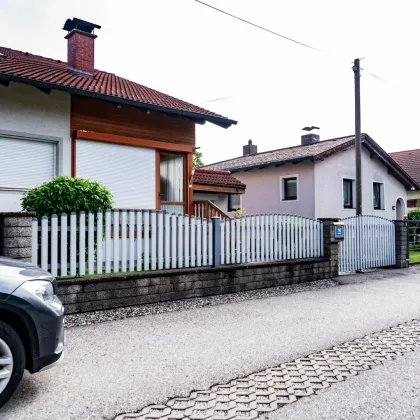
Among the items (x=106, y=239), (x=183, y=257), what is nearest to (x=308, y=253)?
(x=183, y=257)

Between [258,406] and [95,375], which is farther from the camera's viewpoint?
[95,375]

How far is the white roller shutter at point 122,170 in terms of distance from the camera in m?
9.49

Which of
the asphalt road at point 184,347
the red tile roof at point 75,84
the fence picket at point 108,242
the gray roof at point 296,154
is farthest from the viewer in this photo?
the gray roof at point 296,154

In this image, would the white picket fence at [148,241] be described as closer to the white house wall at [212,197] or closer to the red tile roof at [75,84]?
the red tile roof at [75,84]

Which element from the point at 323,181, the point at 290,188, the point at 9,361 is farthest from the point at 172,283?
the point at 290,188

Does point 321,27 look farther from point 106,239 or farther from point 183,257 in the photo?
point 106,239

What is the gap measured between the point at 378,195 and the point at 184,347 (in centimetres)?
1983

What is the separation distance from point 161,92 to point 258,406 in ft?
39.6

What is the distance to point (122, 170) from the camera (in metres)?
10.0

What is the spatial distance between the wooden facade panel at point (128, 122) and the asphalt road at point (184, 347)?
554cm

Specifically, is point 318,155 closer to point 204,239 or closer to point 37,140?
point 204,239

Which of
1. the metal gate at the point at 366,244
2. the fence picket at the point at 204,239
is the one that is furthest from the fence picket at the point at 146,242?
the metal gate at the point at 366,244

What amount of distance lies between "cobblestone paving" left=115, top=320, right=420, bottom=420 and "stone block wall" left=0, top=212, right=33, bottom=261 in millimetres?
3282

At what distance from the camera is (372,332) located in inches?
200
